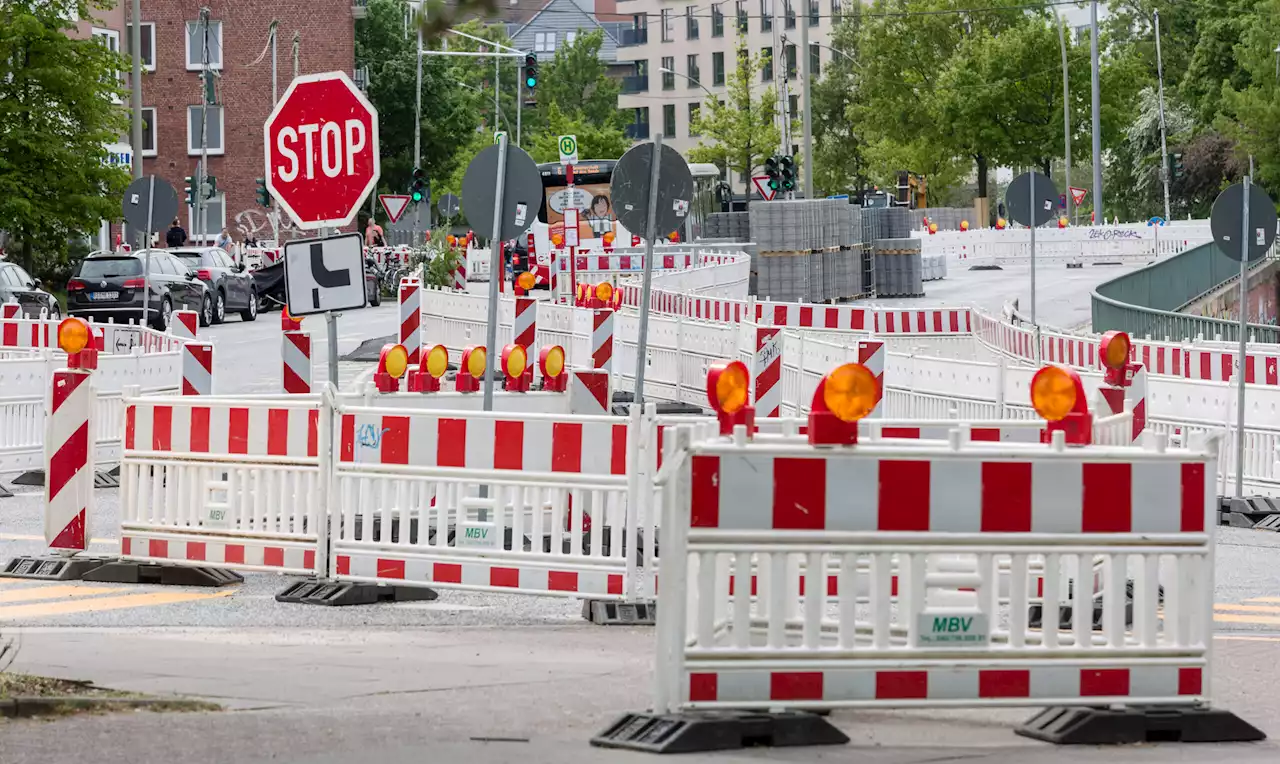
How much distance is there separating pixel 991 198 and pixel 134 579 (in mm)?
137088

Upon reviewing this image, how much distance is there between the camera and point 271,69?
80.7 meters

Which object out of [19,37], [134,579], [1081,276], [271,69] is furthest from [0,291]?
[271,69]

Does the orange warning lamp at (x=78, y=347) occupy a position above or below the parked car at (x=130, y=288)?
below

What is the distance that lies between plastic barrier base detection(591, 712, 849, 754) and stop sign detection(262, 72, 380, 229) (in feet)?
19.0

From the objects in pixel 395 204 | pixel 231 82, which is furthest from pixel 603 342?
pixel 231 82

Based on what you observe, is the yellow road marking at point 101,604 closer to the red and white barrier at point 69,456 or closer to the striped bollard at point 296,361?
the red and white barrier at point 69,456

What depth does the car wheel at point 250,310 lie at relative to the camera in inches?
1785

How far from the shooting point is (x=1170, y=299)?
44031 mm

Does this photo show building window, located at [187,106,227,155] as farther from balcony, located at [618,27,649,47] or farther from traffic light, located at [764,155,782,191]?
balcony, located at [618,27,649,47]

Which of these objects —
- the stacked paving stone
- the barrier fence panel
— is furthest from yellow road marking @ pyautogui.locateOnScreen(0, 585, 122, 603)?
the stacked paving stone

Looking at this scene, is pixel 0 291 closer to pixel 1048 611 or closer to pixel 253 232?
pixel 1048 611

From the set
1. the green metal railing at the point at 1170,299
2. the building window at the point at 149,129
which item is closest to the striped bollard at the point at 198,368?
the green metal railing at the point at 1170,299

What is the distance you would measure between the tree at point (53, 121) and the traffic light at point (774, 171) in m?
19.8

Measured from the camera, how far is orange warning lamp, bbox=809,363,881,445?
6.61 meters
